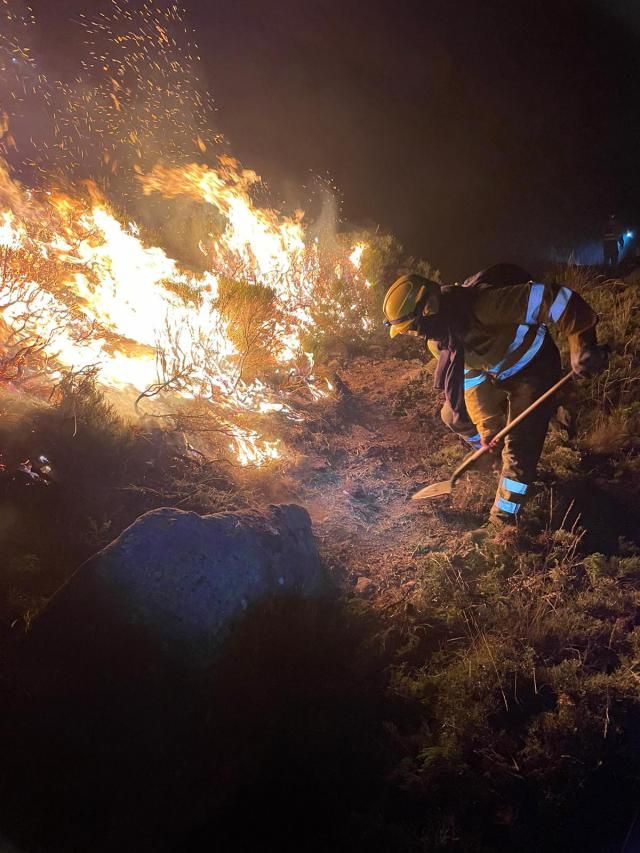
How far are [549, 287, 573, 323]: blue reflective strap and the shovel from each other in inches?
19.4

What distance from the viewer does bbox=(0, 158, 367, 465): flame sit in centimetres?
530

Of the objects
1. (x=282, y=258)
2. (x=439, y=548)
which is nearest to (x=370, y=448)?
(x=439, y=548)

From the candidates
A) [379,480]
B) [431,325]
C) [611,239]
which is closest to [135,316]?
[379,480]

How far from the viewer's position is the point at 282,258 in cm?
857

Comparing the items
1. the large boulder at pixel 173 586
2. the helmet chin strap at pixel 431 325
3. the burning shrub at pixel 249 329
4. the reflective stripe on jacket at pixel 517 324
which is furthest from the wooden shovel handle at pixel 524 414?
the burning shrub at pixel 249 329

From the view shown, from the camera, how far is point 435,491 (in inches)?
181

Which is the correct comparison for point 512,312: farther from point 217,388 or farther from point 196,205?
point 196,205

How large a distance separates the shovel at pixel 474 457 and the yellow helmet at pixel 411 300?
1149mm

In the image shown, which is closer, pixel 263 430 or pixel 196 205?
pixel 263 430

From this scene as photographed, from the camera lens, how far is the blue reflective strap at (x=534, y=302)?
11.6 feet

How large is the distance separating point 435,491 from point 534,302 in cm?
203

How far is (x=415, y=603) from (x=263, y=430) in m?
3.14

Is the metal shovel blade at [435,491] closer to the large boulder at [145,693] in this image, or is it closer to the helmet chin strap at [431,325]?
the helmet chin strap at [431,325]

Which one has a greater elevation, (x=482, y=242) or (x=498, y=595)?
(x=482, y=242)
